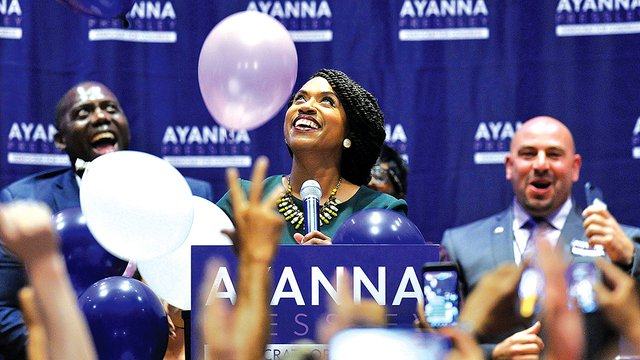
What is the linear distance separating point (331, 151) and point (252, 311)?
199cm

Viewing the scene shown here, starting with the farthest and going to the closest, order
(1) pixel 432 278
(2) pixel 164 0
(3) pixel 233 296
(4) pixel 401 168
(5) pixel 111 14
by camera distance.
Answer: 1. (2) pixel 164 0
2. (4) pixel 401 168
3. (5) pixel 111 14
4. (3) pixel 233 296
5. (1) pixel 432 278

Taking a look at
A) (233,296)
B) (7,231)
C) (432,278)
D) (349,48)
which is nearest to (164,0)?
(349,48)

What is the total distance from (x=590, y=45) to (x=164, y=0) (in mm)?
2051

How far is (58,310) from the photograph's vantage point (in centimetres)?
155

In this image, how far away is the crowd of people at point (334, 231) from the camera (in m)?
1.42

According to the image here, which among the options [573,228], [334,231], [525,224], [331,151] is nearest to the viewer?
[334,231]

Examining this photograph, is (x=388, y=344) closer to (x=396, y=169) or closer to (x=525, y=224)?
(x=525, y=224)

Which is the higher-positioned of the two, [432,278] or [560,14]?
[560,14]

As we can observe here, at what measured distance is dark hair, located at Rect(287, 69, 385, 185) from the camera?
361 cm

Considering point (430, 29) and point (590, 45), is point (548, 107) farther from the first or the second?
point (430, 29)

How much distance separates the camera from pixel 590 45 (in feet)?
16.6

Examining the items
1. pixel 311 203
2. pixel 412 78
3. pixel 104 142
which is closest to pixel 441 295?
pixel 311 203

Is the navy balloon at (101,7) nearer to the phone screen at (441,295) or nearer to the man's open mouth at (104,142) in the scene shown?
the man's open mouth at (104,142)

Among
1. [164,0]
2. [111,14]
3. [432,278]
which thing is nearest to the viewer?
[432,278]
